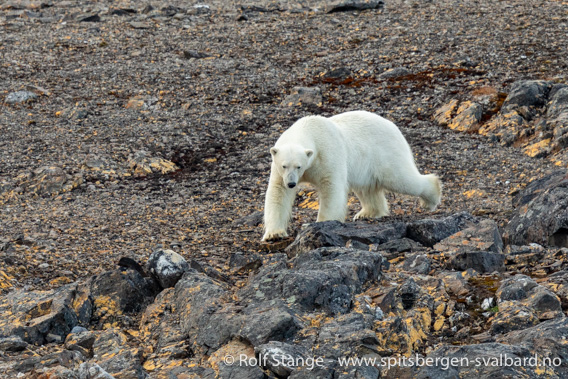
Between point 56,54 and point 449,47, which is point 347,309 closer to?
point 449,47

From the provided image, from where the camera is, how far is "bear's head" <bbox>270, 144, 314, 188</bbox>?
780cm

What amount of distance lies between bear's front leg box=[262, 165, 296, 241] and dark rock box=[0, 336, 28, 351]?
12.4 ft

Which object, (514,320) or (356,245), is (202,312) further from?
(356,245)

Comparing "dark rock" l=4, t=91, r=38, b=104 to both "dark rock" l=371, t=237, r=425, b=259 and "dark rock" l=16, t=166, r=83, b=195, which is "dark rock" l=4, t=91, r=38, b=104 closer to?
"dark rock" l=16, t=166, r=83, b=195

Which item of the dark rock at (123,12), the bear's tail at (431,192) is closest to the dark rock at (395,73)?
the bear's tail at (431,192)

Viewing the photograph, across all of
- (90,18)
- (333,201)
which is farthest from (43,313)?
(90,18)

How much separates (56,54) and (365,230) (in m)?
12.5

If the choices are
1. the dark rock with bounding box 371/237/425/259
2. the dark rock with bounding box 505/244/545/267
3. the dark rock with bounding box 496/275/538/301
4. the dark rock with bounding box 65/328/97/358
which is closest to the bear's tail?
the dark rock with bounding box 371/237/425/259

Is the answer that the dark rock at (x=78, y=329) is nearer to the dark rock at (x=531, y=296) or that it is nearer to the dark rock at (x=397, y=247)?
the dark rock at (x=397, y=247)

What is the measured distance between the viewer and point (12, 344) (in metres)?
4.74

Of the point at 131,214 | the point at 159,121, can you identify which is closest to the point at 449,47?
the point at 159,121

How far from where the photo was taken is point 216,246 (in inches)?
325

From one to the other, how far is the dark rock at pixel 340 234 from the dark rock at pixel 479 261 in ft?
3.88

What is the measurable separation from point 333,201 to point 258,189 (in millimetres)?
2709
